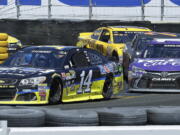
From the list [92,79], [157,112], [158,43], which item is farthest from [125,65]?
[157,112]

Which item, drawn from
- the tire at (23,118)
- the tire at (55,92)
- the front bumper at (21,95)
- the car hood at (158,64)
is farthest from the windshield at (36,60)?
the tire at (23,118)

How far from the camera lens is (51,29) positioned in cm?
2238

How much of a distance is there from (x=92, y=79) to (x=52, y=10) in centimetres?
1173

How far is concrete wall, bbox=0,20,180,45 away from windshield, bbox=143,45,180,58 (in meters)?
8.18

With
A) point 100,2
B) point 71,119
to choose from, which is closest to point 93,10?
point 100,2

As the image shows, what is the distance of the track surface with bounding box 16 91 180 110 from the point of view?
10844 millimetres

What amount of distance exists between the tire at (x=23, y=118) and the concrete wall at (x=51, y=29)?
16.7 m

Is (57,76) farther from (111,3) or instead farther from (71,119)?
(111,3)

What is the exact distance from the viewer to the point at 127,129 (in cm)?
507

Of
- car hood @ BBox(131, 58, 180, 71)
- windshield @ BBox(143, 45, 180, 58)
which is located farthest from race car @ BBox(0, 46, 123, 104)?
windshield @ BBox(143, 45, 180, 58)

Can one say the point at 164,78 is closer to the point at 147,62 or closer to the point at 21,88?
the point at 147,62

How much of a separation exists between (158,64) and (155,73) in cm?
34

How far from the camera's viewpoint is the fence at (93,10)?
74.7ft

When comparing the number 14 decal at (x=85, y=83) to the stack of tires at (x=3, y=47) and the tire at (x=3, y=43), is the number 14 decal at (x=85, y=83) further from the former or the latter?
the tire at (x=3, y=43)
